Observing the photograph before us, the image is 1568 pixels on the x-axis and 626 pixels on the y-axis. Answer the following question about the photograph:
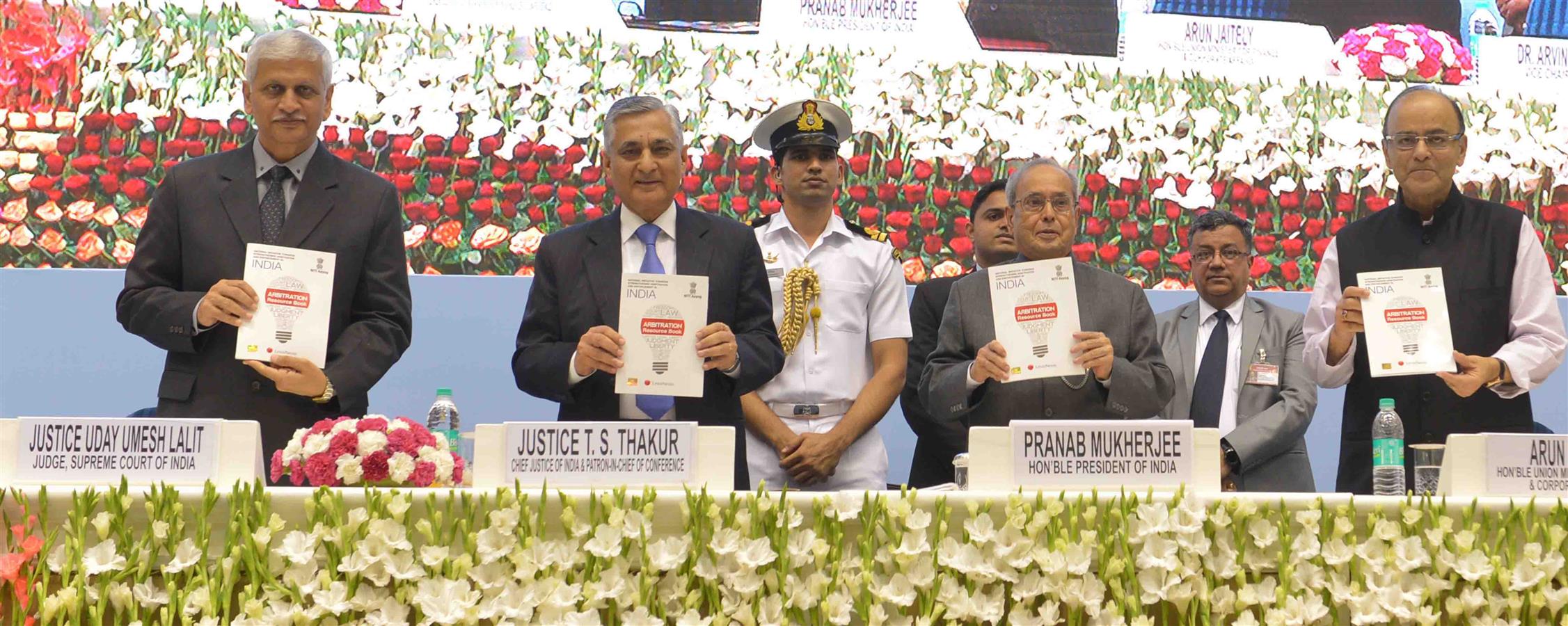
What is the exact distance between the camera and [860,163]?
453 centimetres

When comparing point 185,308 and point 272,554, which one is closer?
point 272,554

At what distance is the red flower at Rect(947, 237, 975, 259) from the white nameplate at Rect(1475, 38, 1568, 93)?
6.17ft

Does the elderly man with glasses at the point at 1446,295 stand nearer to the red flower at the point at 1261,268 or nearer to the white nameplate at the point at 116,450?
the red flower at the point at 1261,268

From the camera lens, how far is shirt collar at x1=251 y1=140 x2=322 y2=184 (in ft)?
9.34

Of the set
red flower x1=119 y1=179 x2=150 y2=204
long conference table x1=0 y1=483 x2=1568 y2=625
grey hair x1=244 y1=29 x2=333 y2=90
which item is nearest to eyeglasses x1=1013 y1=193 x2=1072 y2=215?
long conference table x1=0 y1=483 x2=1568 y2=625

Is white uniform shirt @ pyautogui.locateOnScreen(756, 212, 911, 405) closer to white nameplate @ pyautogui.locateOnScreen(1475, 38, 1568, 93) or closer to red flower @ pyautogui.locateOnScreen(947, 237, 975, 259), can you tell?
red flower @ pyautogui.locateOnScreen(947, 237, 975, 259)

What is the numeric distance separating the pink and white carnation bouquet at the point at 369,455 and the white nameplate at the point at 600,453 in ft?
0.76

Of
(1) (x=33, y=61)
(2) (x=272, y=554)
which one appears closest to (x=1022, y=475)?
(2) (x=272, y=554)

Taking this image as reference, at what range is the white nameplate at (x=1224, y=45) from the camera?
462 cm

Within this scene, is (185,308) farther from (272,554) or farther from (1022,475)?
(1022,475)

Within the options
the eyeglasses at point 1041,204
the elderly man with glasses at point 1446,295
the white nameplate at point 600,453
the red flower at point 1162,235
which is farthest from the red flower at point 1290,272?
the white nameplate at point 600,453

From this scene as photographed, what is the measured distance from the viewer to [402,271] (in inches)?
112

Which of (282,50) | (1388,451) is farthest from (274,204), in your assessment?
(1388,451)

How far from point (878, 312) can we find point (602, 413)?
97 centimetres
